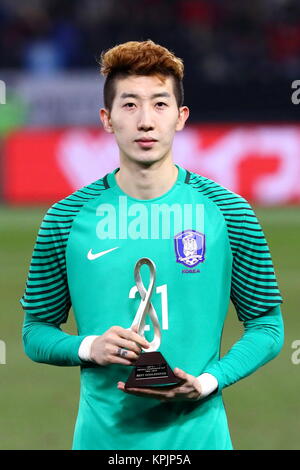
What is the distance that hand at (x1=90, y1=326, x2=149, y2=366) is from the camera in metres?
3.00

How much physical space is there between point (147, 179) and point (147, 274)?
30cm

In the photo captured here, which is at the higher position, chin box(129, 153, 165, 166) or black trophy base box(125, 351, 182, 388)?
chin box(129, 153, 165, 166)

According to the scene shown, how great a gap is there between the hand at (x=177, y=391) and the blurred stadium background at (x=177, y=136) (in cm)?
489

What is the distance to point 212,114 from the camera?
2114 centimetres

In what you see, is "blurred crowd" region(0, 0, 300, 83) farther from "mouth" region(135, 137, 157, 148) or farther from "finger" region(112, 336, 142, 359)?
"finger" region(112, 336, 142, 359)

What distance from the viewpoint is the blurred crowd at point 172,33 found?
23.5 metres

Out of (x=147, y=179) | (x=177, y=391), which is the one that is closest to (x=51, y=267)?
(x=147, y=179)


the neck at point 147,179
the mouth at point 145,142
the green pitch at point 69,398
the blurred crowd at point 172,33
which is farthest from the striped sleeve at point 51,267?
the blurred crowd at point 172,33

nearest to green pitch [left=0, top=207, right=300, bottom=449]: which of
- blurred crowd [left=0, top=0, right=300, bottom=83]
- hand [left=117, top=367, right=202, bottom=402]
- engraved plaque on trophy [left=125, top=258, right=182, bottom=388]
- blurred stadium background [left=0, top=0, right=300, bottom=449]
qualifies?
blurred stadium background [left=0, top=0, right=300, bottom=449]

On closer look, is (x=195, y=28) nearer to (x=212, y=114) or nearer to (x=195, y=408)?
(x=212, y=114)

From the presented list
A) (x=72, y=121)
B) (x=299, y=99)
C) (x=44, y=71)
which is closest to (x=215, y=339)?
(x=299, y=99)

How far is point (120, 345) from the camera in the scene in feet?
9.90
